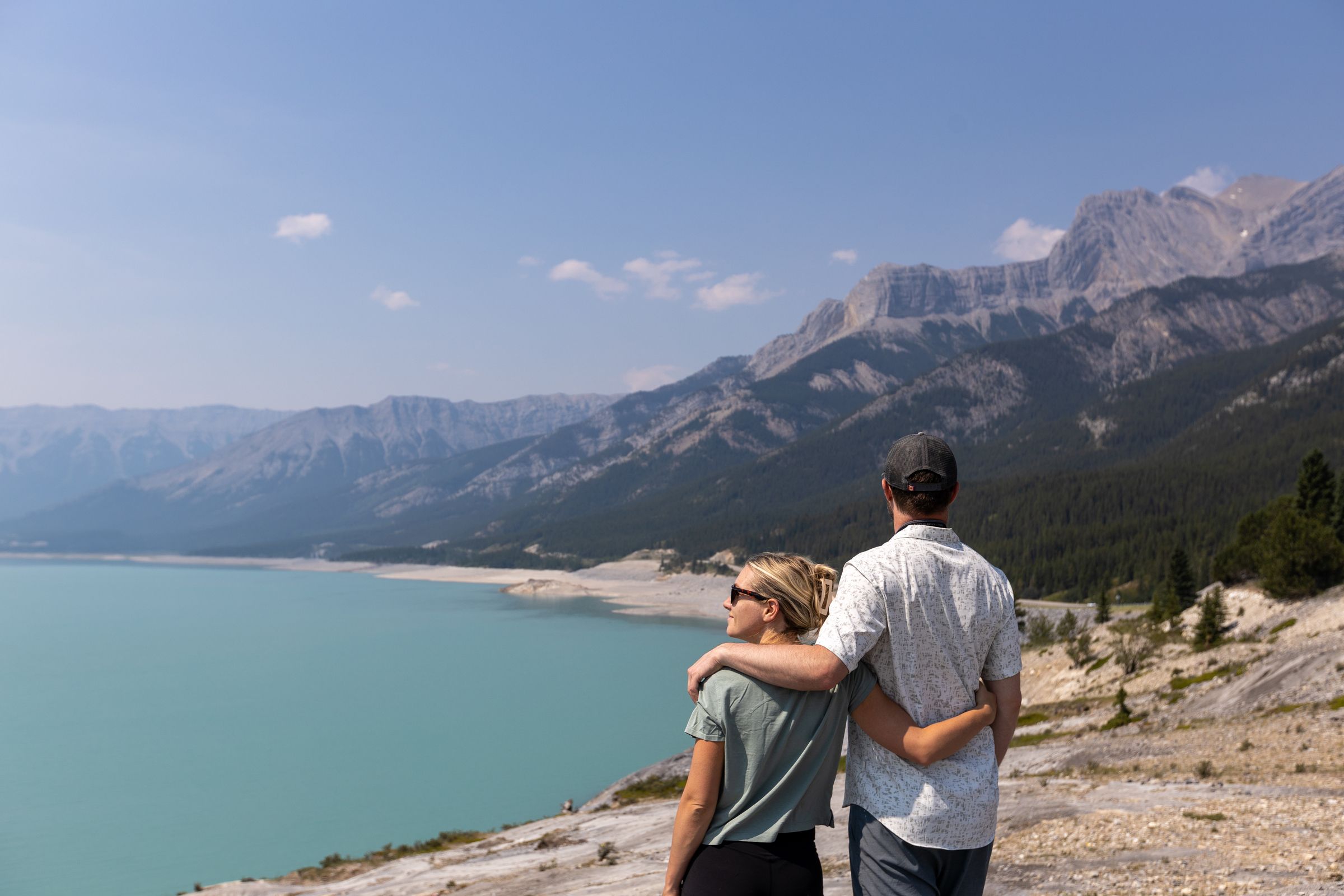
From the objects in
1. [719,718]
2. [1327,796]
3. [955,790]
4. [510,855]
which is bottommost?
[510,855]

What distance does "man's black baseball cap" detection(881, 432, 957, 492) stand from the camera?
3.86 metres

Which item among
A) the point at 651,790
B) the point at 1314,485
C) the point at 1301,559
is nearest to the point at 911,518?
the point at 651,790

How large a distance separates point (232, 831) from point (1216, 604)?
167 ft

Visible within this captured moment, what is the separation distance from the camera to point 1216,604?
40.9 metres

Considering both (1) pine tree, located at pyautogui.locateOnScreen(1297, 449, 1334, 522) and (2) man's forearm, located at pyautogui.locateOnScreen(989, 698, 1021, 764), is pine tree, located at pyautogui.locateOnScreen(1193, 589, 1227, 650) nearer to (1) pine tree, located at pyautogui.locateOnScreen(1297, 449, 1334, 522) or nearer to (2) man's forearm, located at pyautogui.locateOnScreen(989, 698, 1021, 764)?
(1) pine tree, located at pyautogui.locateOnScreen(1297, 449, 1334, 522)

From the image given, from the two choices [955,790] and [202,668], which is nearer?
[955,790]

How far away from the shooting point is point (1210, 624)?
132ft

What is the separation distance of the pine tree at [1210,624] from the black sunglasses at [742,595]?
141 ft

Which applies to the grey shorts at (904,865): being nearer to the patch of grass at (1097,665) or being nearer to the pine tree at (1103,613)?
the patch of grass at (1097,665)

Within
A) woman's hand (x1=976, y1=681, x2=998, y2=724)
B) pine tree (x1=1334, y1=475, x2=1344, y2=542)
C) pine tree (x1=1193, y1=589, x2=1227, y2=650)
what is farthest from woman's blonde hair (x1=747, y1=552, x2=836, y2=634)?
pine tree (x1=1334, y1=475, x2=1344, y2=542)

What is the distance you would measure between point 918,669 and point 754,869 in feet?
3.89

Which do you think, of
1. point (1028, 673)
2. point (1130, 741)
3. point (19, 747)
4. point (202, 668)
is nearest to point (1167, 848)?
point (1130, 741)

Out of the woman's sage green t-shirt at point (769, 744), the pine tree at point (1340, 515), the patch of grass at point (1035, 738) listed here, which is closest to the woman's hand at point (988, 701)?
the woman's sage green t-shirt at point (769, 744)

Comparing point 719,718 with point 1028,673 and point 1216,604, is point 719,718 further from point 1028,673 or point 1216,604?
point 1028,673
